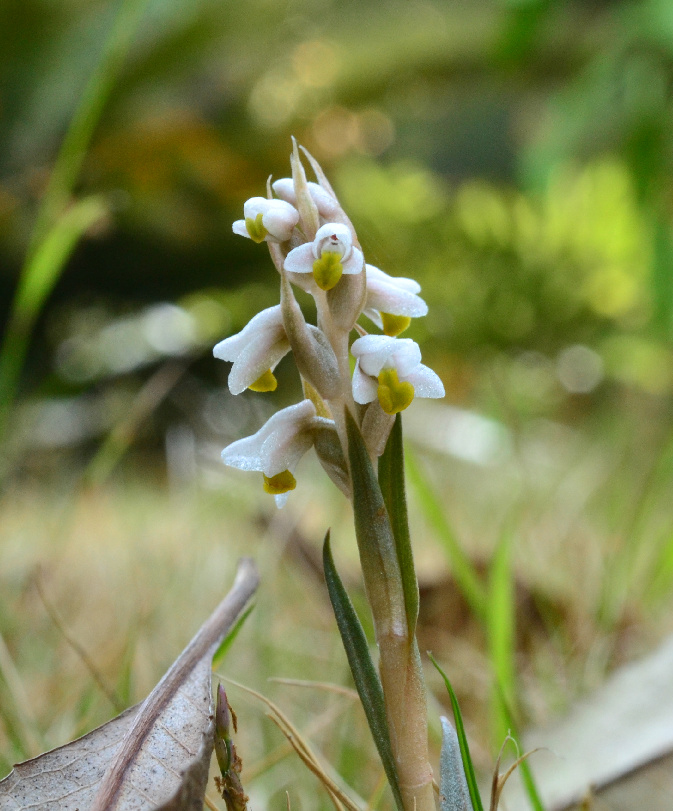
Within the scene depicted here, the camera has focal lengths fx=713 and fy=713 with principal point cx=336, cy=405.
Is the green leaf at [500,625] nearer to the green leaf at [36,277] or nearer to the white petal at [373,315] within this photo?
the white petal at [373,315]

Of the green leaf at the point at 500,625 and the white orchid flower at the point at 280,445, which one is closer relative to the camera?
the white orchid flower at the point at 280,445

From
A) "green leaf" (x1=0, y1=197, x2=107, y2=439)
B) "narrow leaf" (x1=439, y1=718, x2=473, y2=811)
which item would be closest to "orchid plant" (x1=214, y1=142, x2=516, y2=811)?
"narrow leaf" (x1=439, y1=718, x2=473, y2=811)

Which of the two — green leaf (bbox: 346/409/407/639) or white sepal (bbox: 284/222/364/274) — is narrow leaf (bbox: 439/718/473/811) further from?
white sepal (bbox: 284/222/364/274)

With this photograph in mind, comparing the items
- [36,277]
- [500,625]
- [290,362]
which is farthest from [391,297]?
[290,362]

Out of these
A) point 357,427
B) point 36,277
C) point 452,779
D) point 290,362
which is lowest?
point 452,779

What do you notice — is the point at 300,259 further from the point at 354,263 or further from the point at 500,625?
the point at 500,625

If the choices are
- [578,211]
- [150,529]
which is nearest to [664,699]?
[150,529]

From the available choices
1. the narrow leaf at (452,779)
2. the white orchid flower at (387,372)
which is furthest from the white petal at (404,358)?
the narrow leaf at (452,779)

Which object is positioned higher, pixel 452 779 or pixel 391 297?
pixel 391 297
